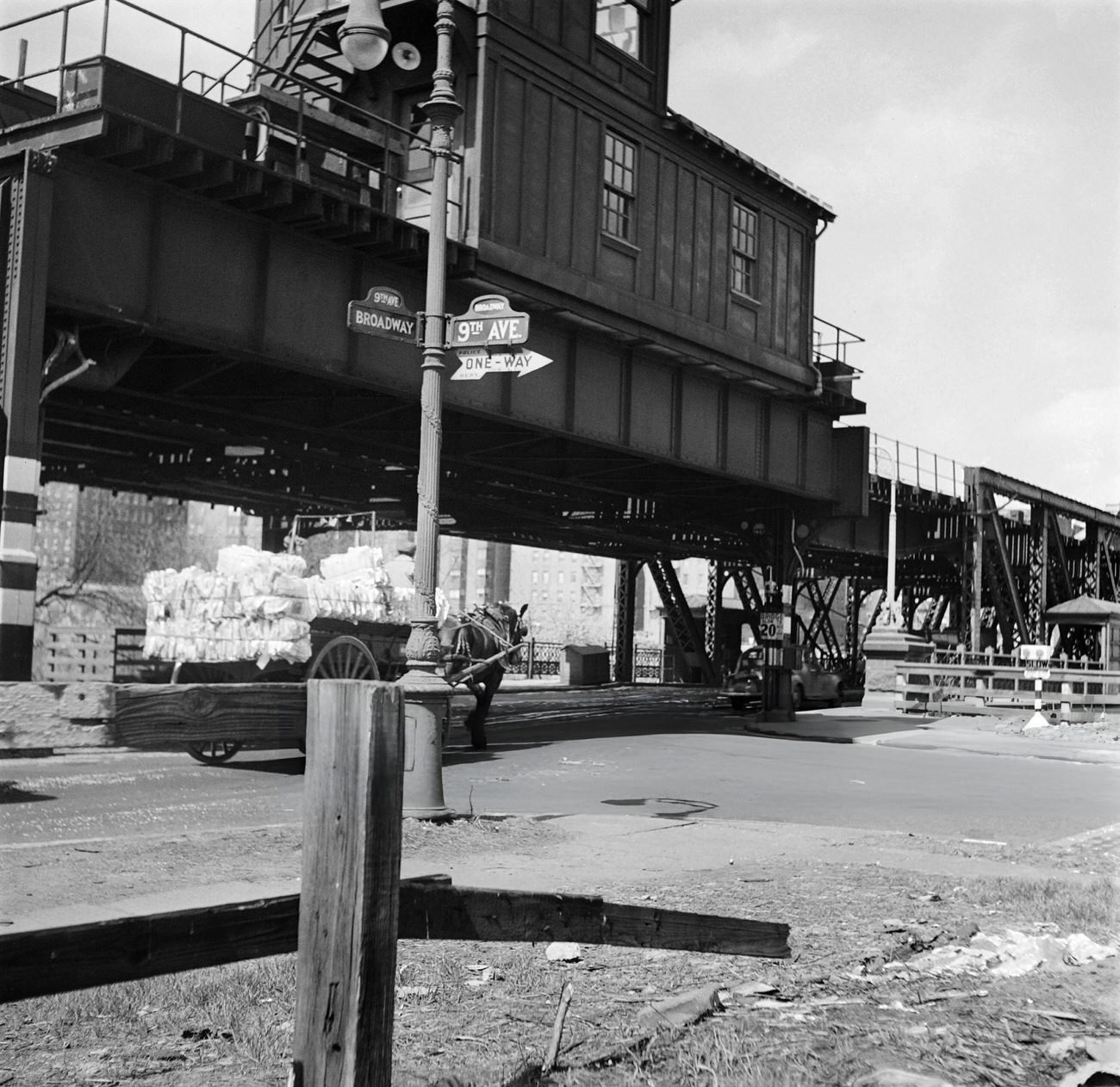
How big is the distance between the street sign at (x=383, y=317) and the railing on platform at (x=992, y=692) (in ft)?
74.8

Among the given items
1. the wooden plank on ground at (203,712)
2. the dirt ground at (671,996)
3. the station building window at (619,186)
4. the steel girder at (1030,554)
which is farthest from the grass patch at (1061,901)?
the steel girder at (1030,554)

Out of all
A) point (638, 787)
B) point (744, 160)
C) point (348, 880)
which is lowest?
point (638, 787)

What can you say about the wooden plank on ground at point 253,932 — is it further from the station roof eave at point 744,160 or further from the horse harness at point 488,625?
the station roof eave at point 744,160

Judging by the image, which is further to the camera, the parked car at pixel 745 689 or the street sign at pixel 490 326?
the parked car at pixel 745 689

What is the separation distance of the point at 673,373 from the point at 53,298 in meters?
13.2

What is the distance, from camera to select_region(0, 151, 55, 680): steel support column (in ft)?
47.2

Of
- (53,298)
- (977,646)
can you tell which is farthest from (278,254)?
(977,646)

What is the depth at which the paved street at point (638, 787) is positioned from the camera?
12.6 meters

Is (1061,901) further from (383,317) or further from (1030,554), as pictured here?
(1030,554)

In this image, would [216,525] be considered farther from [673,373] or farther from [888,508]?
[673,373]

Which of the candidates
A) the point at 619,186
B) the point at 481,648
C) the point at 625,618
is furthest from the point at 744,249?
the point at 625,618

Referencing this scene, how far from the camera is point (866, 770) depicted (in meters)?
19.5

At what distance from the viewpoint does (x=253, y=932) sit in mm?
3699

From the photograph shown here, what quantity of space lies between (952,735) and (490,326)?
56.4ft
